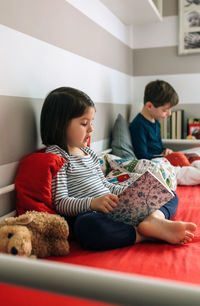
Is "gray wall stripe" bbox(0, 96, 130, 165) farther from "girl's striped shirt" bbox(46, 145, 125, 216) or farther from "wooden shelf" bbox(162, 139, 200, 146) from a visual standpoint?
"wooden shelf" bbox(162, 139, 200, 146)

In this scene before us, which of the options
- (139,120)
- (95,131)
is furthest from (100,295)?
(139,120)

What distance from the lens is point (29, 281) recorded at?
38 cm

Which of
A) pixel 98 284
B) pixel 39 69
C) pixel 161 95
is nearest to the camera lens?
pixel 98 284

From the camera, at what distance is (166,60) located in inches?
106

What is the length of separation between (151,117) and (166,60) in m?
0.67

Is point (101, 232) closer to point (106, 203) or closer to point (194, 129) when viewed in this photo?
point (106, 203)

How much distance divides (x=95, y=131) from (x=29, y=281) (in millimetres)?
1585

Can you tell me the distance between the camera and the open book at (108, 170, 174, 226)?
1052mm

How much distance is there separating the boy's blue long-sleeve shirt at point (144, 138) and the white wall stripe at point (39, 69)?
35 cm

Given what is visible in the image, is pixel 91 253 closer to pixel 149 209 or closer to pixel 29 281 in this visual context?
pixel 149 209

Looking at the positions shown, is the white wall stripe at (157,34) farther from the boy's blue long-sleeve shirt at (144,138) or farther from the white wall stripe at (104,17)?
the boy's blue long-sleeve shirt at (144,138)

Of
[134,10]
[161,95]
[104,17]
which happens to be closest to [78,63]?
[104,17]

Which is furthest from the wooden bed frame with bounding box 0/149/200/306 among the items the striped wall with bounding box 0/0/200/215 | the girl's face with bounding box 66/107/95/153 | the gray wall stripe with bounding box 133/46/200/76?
the gray wall stripe with bounding box 133/46/200/76

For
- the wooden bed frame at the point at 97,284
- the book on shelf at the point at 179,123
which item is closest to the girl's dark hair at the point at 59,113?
the wooden bed frame at the point at 97,284
